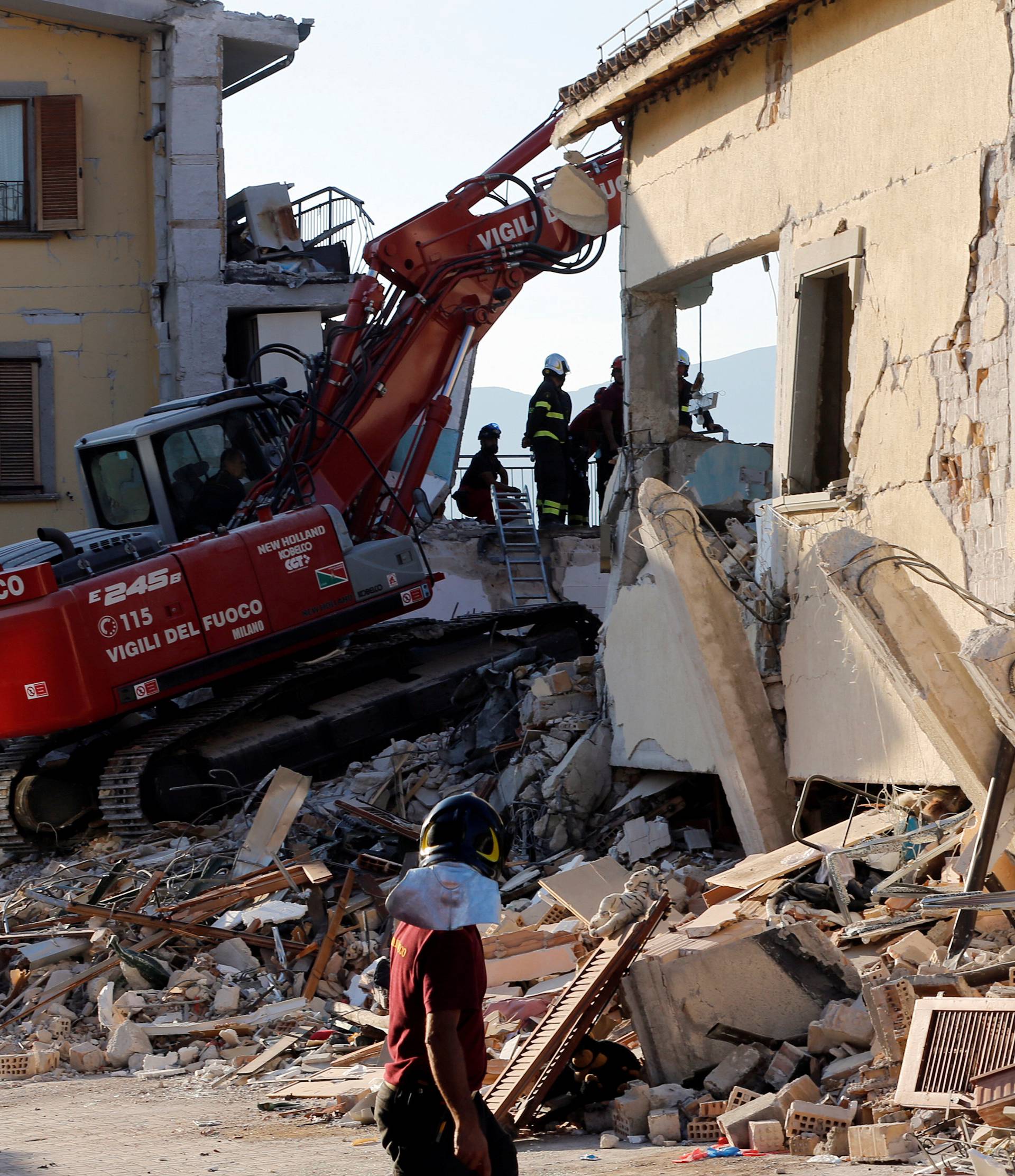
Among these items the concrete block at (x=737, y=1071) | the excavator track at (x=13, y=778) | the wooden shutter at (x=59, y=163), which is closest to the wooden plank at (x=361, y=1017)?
the concrete block at (x=737, y=1071)

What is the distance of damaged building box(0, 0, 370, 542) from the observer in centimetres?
1944

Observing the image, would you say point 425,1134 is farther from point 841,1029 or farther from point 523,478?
point 523,478

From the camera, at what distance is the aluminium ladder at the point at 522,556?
18.1 m

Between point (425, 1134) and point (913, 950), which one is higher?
point (425, 1134)

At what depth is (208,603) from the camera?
12719 mm

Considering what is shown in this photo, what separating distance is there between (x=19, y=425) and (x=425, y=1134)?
17.0 m

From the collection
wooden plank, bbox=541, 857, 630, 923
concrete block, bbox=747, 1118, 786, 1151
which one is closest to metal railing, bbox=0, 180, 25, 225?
wooden plank, bbox=541, 857, 630, 923

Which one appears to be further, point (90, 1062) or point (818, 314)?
point (818, 314)

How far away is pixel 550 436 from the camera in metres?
17.4

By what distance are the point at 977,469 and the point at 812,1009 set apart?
2668 mm

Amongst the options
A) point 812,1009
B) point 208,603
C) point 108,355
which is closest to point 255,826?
point 208,603

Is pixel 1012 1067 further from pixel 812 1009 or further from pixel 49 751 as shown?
pixel 49 751

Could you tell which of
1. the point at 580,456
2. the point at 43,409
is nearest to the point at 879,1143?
the point at 580,456

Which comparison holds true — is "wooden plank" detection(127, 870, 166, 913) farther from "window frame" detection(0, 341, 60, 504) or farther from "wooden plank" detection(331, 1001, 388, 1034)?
"window frame" detection(0, 341, 60, 504)
